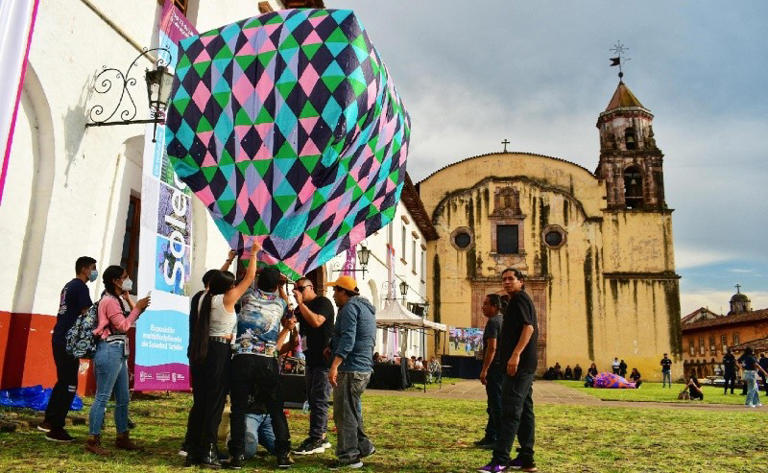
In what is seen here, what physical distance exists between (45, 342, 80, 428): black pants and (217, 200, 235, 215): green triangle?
190 centimetres

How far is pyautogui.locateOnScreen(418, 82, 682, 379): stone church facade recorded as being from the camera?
101ft

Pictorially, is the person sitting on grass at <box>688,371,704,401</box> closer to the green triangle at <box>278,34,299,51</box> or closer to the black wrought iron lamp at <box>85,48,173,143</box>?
the black wrought iron lamp at <box>85,48,173,143</box>

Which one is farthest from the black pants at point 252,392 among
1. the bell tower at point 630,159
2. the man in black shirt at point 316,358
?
the bell tower at point 630,159

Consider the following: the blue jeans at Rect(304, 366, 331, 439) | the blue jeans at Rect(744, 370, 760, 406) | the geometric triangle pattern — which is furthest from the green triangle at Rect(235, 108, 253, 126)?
the blue jeans at Rect(744, 370, 760, 406)

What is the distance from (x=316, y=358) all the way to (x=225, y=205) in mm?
1757

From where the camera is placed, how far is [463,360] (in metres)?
29.4

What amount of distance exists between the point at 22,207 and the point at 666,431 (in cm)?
856

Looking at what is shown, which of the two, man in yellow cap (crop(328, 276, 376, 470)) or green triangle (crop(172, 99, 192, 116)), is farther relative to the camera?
man in yellow cap (crop(328, 276, 376, 470))

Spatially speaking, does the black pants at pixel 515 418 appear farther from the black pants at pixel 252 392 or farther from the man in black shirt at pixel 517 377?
the black pants at pixel 252 392

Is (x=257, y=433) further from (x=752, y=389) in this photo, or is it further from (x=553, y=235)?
(x=553, y=235)

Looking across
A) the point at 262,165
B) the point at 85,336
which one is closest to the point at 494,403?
the point at 262,165

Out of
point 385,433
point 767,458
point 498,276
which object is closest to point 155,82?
point 385,433

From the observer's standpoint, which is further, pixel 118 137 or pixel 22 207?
pixel 118 137

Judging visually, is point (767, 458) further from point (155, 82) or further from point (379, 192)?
point (155, 82)
